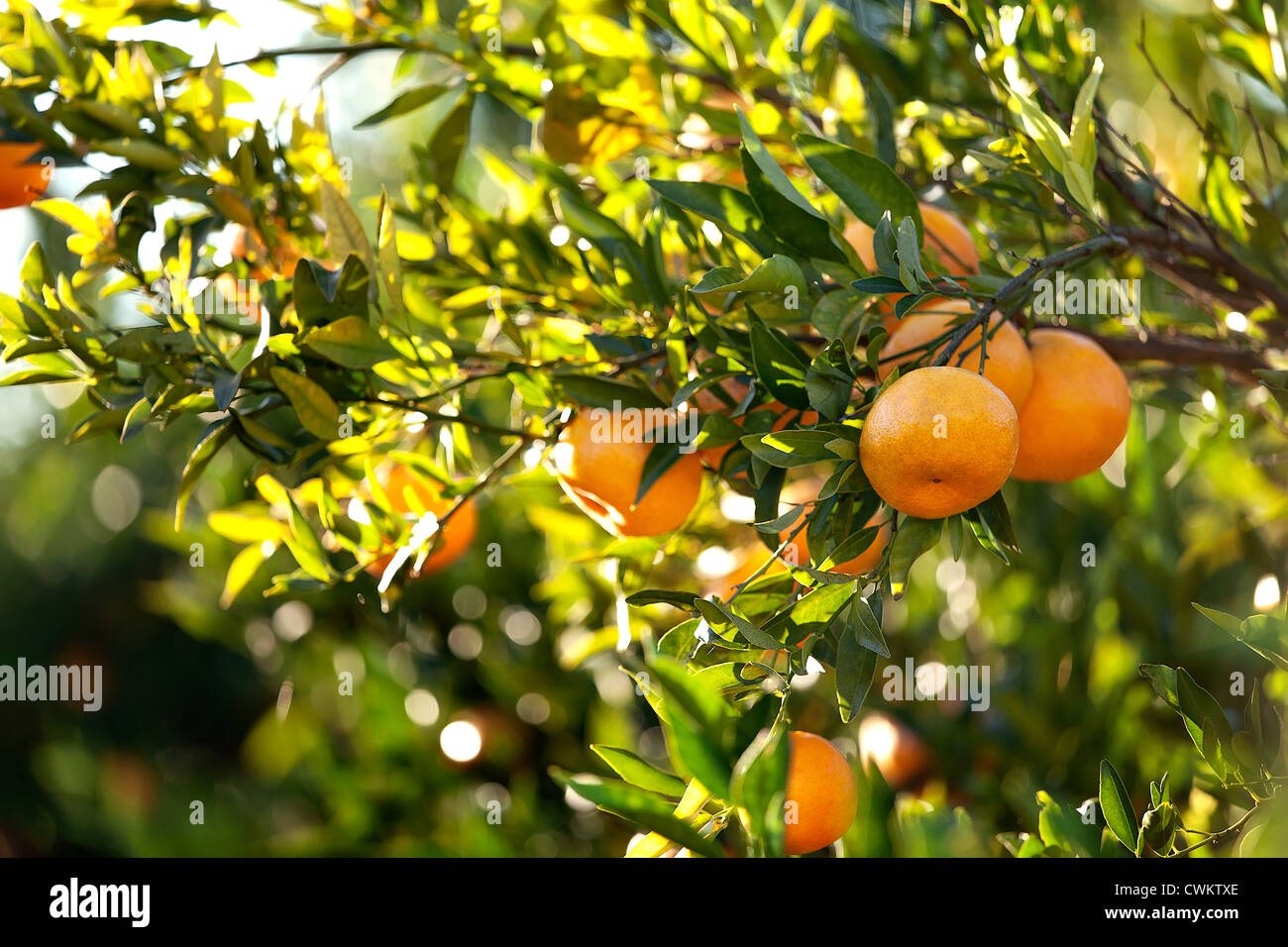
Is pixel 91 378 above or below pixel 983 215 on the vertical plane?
below

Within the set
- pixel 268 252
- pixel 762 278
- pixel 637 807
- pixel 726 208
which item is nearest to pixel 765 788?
pixel 637 807

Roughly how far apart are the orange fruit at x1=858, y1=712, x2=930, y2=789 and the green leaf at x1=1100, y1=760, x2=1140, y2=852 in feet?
2.56

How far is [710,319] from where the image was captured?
69 cm

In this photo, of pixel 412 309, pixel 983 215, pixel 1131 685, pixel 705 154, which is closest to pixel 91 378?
pixel 412 309

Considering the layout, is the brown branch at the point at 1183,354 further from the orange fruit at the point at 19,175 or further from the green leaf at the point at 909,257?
the orange fruit at the point at 19,175

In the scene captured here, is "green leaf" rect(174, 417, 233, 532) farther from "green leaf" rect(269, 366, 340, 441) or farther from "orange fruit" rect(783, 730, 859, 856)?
"orange fruit" rect(783, 730, 859, 856)

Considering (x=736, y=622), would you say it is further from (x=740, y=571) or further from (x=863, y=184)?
(x=740, y=571)

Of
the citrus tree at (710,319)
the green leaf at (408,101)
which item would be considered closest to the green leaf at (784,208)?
the citrus tree at (710,319)

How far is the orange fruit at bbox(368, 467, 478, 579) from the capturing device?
32.9 inches

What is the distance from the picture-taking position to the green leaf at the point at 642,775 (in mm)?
620

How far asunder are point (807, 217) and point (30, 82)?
683 mm


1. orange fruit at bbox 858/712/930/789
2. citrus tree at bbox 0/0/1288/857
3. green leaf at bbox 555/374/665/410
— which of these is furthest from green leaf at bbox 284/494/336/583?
orange fruit at bbox 858/712/930/789
